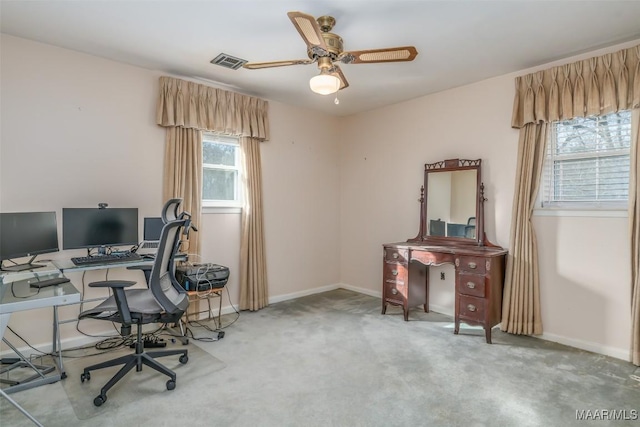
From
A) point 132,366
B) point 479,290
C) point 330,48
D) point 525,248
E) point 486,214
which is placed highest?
point 330,48

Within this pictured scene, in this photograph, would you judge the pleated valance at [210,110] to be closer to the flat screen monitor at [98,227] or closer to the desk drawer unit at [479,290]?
the flat screen monitor at [98,227]

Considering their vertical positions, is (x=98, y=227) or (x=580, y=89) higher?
(x=580, y=89)

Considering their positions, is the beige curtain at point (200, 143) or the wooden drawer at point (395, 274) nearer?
the beige curtain at point (200, 143)

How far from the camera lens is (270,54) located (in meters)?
3.16

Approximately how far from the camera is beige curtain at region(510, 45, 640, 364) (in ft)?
9.22

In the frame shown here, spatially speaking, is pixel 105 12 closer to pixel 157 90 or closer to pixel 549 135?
pixel 157 90

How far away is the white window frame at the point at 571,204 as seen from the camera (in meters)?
2.97

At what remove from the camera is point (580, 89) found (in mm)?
3041

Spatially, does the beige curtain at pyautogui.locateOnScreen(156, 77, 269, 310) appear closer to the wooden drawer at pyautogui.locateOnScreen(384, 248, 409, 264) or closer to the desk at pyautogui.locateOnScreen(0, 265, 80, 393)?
the desk at pyautogui.locateOnScreen(0, 265, 80, 393)

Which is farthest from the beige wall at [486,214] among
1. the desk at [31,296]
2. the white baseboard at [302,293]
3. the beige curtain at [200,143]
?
the desk at [31,296]

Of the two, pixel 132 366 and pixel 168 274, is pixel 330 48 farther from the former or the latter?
pixel 132 366

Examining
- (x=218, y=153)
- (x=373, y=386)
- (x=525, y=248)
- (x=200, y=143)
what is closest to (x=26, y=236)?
(x=200, y=143)

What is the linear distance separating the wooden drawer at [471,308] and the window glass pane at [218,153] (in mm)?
2983

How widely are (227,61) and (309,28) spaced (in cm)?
156
